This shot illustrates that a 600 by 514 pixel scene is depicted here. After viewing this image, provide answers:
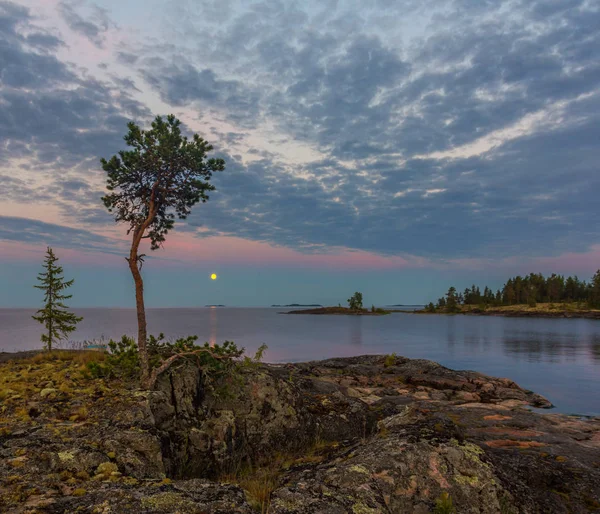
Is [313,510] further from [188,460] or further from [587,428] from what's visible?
[587,428]

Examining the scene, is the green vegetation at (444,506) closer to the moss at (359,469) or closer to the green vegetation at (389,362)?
the moss at (359,469)

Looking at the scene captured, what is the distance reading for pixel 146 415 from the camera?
32.3 ft

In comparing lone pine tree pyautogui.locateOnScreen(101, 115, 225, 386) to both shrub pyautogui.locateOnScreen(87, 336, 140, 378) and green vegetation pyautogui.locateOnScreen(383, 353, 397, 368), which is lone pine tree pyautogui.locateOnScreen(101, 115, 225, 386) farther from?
green vegetation pyautogui.locateOnScreen(383, 353, 397, 368)

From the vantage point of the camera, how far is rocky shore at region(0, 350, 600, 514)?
5.83m

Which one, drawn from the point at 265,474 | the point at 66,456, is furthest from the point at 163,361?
the point at 265,474

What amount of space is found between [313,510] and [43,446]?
5.69 meters

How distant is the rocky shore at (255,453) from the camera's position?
5.83 metres

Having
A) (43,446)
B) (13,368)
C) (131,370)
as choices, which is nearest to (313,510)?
(43,446)

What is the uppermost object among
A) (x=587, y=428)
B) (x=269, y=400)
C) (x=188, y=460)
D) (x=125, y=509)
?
(x=125, y=509)

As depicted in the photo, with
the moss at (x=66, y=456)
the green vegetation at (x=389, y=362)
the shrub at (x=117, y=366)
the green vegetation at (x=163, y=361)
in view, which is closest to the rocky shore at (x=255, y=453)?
the moss at (x=66, y=456)

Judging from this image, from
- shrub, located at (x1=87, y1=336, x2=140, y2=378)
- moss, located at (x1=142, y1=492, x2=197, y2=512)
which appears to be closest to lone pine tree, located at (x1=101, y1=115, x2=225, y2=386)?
shrub, located at (x1=87, y1=336, x2=140, y2=378)

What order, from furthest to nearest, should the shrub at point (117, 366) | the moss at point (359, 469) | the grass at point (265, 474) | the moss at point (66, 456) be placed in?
1. the shrub at point (117, 366)
2. the moss at point (66, 456)
3. the moss at point (359, 469)
4. the grass at point (265, 474)

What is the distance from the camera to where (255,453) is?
11.9 m

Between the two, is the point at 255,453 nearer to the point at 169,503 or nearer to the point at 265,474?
the point at 265,474
